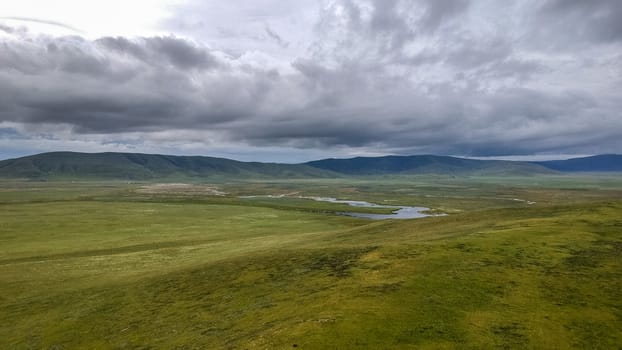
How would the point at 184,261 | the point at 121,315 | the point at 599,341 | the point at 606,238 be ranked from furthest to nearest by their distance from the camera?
1. the point at 184,261
2. the point at 606,238
3. the point at 121,315
4. the point at 599,341

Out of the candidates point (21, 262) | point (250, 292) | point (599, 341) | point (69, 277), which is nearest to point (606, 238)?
point (599, 341)

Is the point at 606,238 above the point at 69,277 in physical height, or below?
above

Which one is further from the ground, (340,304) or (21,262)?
(340,304)

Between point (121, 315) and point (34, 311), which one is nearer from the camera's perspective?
point (121, 315)

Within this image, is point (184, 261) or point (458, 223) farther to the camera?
point (458, 223)

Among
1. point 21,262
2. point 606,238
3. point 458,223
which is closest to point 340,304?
point 606,238

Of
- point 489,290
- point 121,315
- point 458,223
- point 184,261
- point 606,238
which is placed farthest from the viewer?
point 458,223

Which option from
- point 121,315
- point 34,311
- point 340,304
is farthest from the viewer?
point 34,311

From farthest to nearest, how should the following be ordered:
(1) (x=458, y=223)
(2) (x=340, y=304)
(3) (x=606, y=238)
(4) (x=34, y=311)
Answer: (1) (x=458, y=223) < (3) (x=606, y=238) < (4) (x=34, y=311) < (2) (x=340, y=304)

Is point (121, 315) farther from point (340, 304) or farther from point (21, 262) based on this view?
point (21, 262)

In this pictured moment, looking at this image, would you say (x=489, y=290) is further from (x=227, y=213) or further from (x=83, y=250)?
(x=227, y=213)
